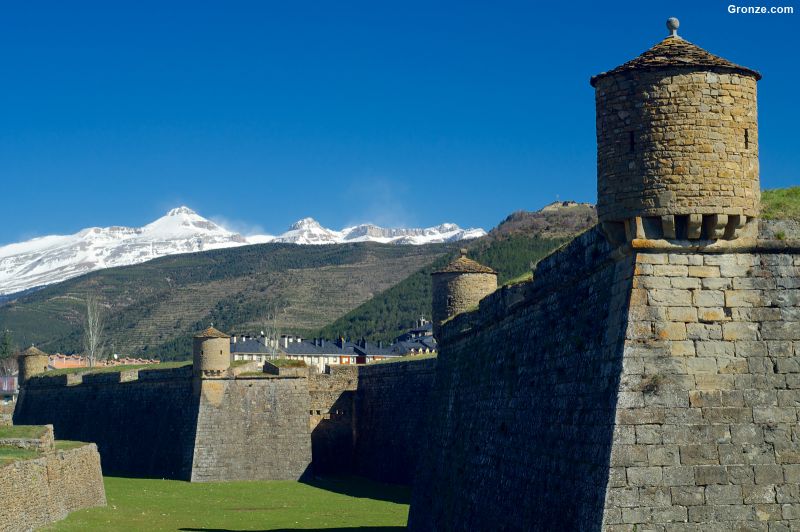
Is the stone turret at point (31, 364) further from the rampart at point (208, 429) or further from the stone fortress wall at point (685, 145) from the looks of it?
the stone fortress wall at point (685, 145)

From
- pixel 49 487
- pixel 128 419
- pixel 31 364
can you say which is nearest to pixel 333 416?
pixel 128 419

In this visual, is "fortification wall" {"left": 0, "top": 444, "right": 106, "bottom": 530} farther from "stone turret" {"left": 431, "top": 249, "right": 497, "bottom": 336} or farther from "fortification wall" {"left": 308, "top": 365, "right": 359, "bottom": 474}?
"fortification wall" {"left": 308, "top": 365, "right": 359, "bottom": 474}

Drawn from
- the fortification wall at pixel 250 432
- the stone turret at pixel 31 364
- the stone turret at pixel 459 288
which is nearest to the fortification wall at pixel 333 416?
the fortification wall at pixel 250 432

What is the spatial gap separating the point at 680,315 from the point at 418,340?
293 feet

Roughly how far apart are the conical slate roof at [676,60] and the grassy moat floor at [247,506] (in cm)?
1908

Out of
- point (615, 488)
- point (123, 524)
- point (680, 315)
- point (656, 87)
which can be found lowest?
point (123, 524)

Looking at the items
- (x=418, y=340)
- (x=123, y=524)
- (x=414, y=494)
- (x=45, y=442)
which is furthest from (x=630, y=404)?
(x=418, y=340)

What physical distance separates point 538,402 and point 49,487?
18622mm

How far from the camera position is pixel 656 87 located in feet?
51.1

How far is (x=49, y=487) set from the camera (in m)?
33.8

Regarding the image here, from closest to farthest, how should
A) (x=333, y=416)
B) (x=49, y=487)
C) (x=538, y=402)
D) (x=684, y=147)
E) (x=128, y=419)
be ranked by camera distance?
(x=684, y=147) < (x=538, y=402) < (x=49, y=487) < (x=333, y=416) < (x=128, y=419)

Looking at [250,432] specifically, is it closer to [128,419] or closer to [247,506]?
[128,419]

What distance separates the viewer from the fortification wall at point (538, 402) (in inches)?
633

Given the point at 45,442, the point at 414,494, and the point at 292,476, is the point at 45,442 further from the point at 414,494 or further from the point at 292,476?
the point at 292,476
